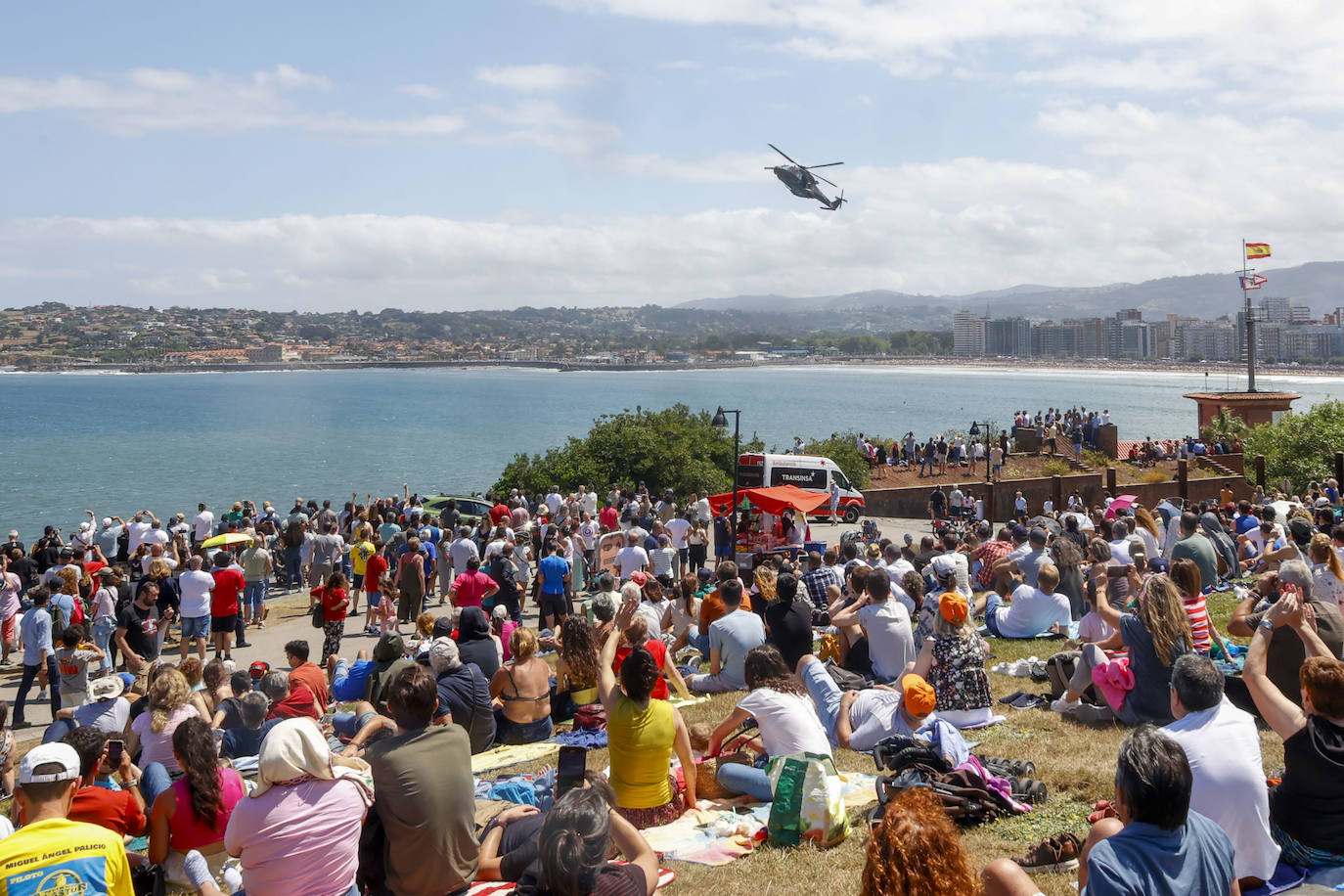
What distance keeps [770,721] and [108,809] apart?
3633 mm

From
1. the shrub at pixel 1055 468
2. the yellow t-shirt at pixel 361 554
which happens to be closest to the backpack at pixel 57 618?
the yellow t-shirt at pixel 361 554

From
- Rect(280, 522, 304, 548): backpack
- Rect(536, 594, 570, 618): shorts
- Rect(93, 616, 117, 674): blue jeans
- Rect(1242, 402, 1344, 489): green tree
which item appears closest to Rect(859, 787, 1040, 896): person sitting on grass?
Rect(536, 594, 570, 618): shorts

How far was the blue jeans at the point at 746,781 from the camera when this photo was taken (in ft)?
21.7

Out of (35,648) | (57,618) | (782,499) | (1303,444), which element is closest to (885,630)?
(35,648)

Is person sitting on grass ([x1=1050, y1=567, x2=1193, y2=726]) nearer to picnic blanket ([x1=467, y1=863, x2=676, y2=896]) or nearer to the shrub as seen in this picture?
picnic blanket ([x1=467, y1=863, x2=676, y2=896])

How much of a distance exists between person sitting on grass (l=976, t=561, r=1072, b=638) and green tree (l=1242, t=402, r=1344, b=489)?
20.9 metres

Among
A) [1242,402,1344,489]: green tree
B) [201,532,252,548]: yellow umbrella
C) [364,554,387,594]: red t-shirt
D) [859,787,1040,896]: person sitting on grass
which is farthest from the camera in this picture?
[1242,402,1344,489]: green tree

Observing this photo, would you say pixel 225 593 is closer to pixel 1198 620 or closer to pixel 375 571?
pixel 375 571

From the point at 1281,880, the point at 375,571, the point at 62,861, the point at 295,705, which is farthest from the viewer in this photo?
the point at 375,571

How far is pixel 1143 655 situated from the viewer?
7.24m

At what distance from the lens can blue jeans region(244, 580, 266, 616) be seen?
1595 cm

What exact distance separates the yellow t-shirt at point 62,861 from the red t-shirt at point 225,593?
976 cm

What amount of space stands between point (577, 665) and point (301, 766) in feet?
11.5

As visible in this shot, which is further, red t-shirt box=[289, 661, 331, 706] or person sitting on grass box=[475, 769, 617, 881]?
red t-shirt box=[289, 661, 331, 706]
